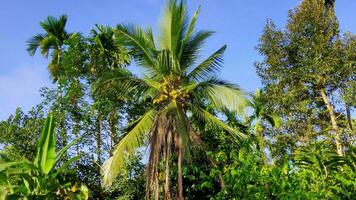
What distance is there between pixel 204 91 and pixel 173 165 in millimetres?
2490

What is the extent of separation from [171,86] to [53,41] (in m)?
6.49

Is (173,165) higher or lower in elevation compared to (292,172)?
higher

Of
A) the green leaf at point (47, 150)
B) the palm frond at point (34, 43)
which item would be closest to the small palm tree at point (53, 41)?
the palm frond at point (34, 43)

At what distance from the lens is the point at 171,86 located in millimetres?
14211

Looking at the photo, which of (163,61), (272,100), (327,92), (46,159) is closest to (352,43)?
(327,92)

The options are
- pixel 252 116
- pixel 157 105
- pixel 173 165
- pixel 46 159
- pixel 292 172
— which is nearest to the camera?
pixel 292 172

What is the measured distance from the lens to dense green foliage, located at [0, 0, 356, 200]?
12.4m

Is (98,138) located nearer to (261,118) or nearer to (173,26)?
(173,26)

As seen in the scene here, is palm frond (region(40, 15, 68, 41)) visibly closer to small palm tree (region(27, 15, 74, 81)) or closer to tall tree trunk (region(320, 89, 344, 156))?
small palm tree (region(27, 15, 74, 81))

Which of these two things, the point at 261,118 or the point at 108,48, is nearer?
the point at 108,48

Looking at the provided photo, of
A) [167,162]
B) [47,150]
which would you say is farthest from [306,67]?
[47,150]

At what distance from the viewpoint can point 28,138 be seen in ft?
50.4

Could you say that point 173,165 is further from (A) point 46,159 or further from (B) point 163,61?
(A) point 46,159

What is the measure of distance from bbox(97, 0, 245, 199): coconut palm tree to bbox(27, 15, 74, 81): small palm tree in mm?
4355
